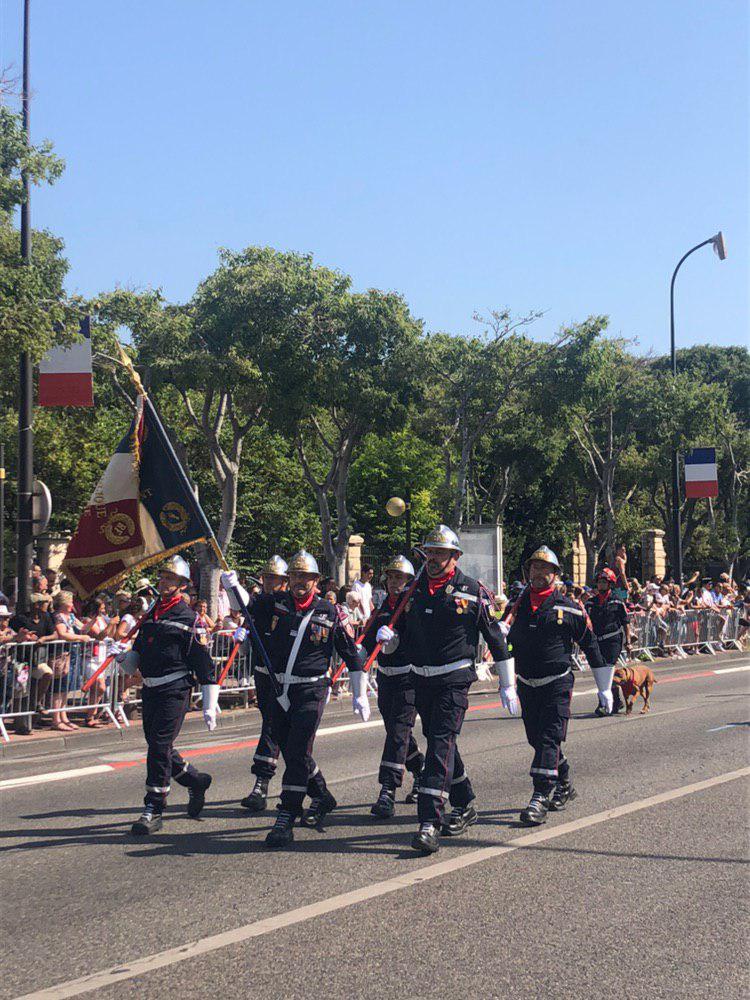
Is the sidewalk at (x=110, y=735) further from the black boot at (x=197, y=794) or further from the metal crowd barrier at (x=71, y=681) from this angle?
the black boot at (x=197, y=794)

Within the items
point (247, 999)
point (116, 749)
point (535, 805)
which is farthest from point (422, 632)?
point (116, 749)

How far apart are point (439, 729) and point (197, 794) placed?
6.93 ft

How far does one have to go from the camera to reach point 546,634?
8297mm

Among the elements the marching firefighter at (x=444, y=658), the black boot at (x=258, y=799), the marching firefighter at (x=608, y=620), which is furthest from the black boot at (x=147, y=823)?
the marching firefighter at (x=608, y=620)

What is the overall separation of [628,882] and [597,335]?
25.9 meters

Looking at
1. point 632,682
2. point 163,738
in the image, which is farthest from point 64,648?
point 632,682

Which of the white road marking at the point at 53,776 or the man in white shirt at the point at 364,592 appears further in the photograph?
the man in white shirt at the point at 364,592

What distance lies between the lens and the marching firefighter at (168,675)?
7.91m

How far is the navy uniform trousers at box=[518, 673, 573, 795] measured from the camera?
313 inches

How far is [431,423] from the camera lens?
1406 inches

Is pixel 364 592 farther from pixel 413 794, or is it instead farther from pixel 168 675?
pixel 168 675

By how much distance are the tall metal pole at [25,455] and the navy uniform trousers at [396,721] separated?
8461 millimetres

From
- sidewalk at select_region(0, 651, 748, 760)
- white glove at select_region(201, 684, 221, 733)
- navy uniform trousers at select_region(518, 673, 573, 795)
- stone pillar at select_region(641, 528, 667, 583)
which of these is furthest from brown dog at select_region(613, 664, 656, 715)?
stone pillar at select_region(641, 528, 667, 583)

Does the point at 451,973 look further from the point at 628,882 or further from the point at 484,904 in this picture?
the point at 628,882
